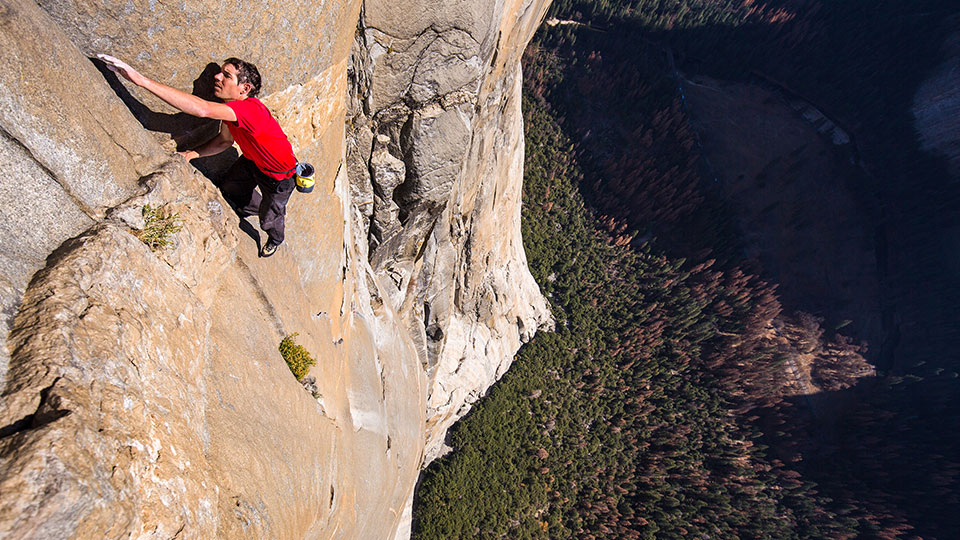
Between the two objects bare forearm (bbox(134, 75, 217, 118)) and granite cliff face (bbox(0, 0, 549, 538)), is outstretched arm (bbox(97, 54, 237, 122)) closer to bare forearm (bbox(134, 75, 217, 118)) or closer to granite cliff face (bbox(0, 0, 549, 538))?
bare forearm (bbox(134, 75, 217, 118))

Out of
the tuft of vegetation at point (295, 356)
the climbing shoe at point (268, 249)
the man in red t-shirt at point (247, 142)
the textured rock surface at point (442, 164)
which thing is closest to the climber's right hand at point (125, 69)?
the man in red t-shirt at point (247, 142)

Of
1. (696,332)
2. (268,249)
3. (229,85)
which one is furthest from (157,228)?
(696,332)

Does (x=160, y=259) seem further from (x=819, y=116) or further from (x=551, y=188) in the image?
(x=819, y=116)

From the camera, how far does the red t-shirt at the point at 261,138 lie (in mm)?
4957

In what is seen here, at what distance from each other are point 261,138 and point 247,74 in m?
0.70

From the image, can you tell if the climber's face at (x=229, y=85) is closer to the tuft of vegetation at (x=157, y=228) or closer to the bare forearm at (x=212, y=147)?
the bare forearm at (x=212, y=147)

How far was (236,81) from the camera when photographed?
494 centimetres

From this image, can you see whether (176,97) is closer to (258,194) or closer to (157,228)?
(157,228)

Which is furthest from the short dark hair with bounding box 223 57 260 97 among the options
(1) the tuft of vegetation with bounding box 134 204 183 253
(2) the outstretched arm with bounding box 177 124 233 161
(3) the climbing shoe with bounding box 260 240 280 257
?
(3) the climbing shoe with bounding box 260 240 280 257

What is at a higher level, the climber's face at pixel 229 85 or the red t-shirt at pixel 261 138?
the climber's face at pixel 229 85

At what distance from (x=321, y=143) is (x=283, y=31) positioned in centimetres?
179

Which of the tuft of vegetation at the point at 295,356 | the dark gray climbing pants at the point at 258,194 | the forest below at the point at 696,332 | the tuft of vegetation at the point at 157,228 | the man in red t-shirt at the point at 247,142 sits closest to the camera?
the tuft of vegetation at the point at 157,228

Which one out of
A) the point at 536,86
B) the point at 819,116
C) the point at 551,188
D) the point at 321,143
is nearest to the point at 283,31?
the point at 321,143

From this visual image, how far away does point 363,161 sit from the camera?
390 inches
